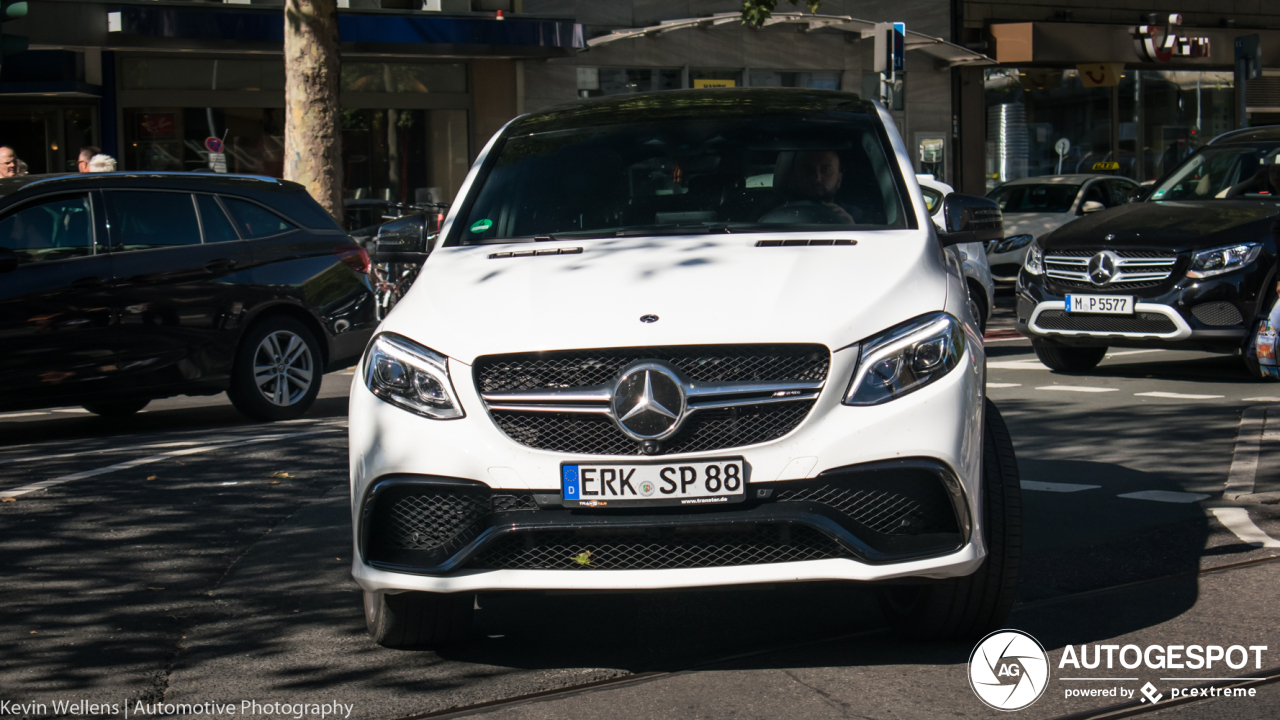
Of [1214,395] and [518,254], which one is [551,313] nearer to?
[518,254]

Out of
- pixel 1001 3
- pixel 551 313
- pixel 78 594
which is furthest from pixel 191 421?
pixel 1001 3

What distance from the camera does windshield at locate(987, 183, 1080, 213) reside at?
69.9 feet

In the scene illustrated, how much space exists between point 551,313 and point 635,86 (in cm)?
2263

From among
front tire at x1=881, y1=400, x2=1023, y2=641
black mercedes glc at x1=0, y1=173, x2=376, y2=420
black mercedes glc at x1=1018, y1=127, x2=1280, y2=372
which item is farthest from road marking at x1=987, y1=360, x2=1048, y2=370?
front tire at x1=881, y1=400, x2=1023, y2=641

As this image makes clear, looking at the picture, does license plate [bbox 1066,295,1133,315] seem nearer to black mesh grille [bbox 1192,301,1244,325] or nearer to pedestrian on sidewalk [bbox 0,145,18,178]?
black mesh grille [bbox 1192,301,1244,325]

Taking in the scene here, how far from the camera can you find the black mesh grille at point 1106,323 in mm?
11039

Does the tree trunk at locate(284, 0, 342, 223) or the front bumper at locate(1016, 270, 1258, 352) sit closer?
the front bumper at locate(1016, 270, 1258, 352)

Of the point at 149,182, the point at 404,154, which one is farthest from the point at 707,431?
the point at 404,154

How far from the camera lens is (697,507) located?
4.07 meters

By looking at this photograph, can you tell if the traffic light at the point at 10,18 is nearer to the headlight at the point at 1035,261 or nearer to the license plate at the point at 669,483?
the headlight at the point at 1035,261

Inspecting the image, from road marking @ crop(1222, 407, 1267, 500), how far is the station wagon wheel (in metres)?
5.91

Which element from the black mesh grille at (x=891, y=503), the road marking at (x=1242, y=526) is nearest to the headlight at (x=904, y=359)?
the black mesh grille at (x=891, y=503)

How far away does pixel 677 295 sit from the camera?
14.1ft

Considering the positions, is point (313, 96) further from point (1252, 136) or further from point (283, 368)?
point (1252, 136)
